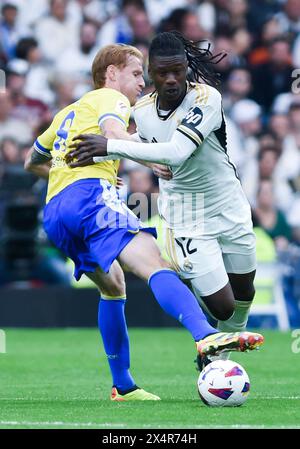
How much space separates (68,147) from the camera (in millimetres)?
6605

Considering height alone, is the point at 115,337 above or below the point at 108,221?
below

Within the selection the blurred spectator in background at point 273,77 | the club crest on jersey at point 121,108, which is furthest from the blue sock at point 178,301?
the blurred spectator in background at point 273,77

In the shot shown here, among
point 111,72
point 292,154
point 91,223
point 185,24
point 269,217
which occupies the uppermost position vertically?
point 111,72

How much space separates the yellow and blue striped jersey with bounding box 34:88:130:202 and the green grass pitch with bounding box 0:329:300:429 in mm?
1369

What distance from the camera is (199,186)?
7168 millimetres

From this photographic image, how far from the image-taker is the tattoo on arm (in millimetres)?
7297

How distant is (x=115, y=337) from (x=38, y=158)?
1.33m

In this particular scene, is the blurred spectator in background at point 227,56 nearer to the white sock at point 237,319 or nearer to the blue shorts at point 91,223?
the white sock at point 237,319

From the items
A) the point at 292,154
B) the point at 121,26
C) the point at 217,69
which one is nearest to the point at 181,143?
the point at 292,154

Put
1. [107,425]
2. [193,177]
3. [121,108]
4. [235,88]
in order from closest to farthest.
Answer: [107,425] < [121,108] < [193,177] < [235,88]

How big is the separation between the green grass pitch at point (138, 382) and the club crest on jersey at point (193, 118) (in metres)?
1.66

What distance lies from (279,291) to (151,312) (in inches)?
62.9

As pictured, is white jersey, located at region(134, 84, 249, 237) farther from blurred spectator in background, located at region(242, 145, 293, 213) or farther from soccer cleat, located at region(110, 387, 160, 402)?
blurred spectator in background, located at region(242, 145, 293, 213)

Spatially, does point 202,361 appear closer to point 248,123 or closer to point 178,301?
point 178,301
